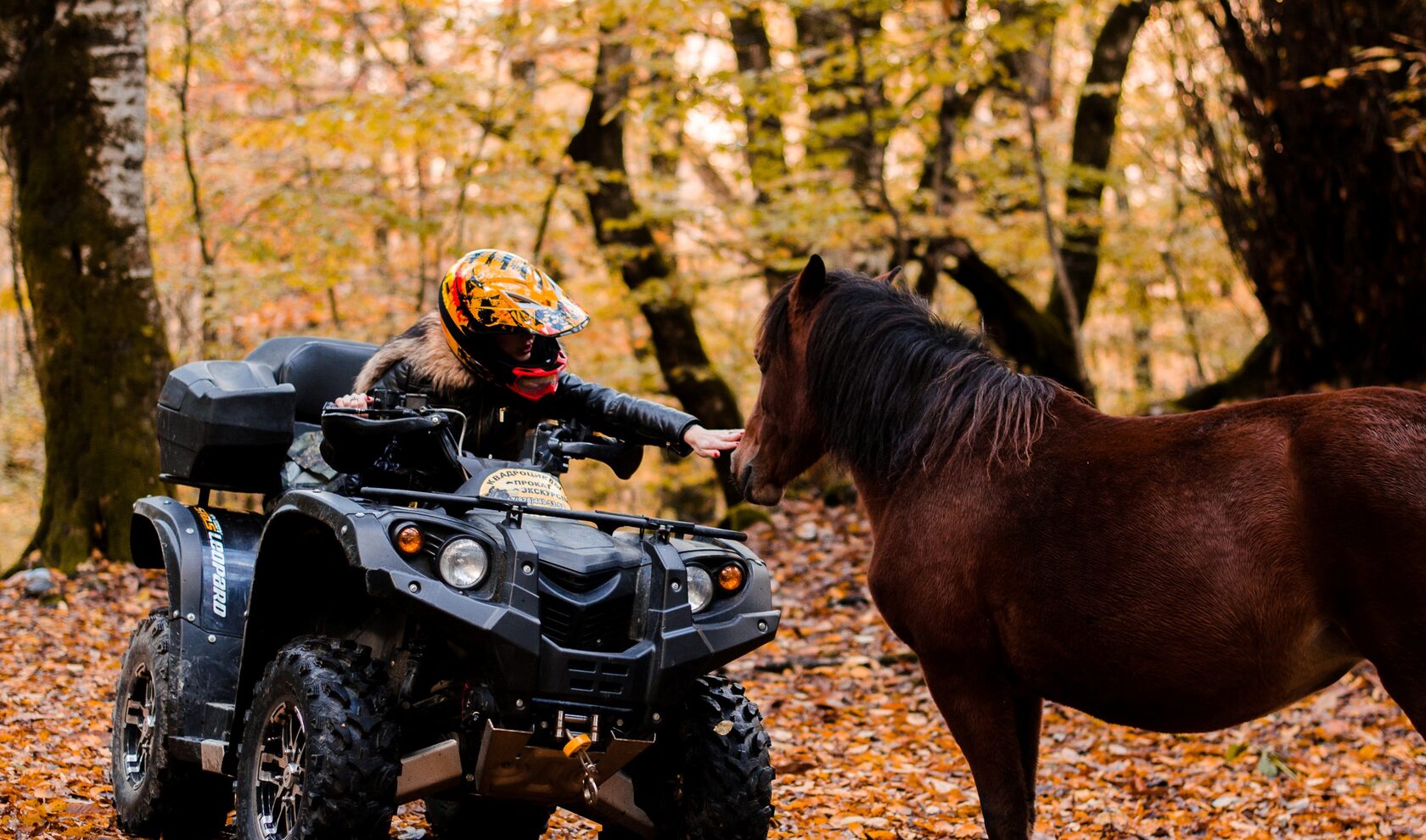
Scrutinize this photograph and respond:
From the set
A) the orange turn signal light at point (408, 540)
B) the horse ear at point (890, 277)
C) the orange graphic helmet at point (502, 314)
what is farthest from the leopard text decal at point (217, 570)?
the horse ear at point (890, 277)

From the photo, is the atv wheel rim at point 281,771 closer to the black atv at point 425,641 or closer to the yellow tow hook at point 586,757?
the black atv at point 425,641

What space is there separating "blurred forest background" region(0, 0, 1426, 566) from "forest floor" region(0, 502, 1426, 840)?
2013 millimetres

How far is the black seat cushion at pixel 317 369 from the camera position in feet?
16.1

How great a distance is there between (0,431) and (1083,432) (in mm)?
20481

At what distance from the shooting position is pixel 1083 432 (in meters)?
4.10

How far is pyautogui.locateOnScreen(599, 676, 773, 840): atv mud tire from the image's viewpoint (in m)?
3.67

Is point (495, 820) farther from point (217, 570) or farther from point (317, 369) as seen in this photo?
point (317, 369)

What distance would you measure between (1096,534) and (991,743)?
0.82 m

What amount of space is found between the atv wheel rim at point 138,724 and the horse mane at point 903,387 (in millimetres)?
2918

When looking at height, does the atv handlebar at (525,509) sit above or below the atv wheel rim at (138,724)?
above

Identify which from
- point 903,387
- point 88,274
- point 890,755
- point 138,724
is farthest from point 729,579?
point 88,274

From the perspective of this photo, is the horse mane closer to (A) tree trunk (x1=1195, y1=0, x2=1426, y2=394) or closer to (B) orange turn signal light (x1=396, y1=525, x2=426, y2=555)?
(B) orange turn signal light (x1=396, y1=525, x2=426, y2=555)

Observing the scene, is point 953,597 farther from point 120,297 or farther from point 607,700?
point 120,297

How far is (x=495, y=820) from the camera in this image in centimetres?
457
